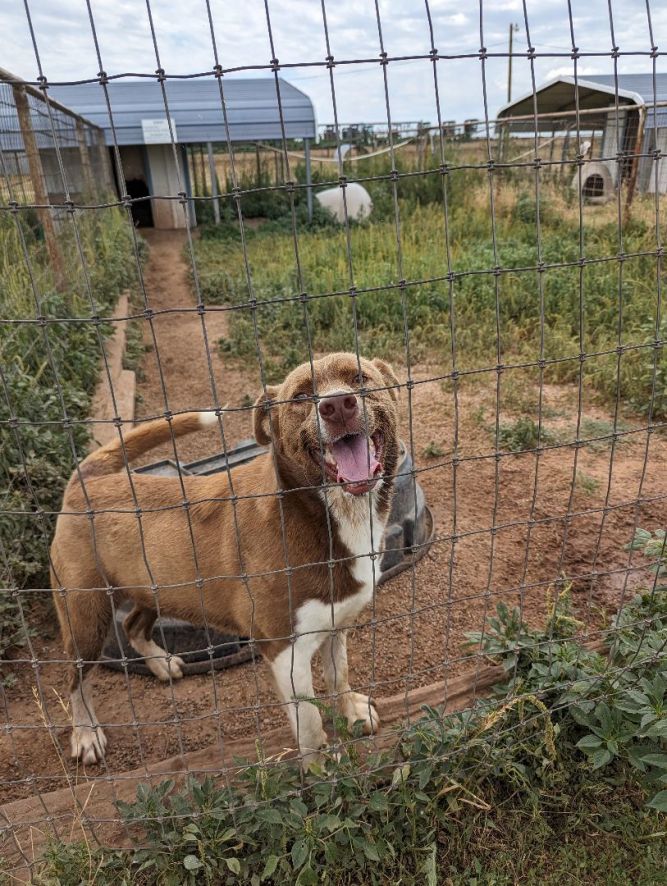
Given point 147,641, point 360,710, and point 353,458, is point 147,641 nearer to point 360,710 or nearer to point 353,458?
point 360,710

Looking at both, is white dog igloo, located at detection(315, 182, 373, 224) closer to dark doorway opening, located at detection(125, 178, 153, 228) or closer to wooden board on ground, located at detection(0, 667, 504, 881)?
dark doorway opening, located at detection(125, 178, 153, 228)

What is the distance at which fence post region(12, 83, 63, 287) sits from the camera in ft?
19.9

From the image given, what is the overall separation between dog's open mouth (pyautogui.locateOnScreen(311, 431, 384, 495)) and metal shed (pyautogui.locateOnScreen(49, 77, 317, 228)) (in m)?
14.2

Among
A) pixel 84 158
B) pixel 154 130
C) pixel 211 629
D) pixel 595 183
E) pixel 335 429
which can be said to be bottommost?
pixel 211 629

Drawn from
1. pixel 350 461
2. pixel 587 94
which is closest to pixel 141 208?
pixel 587 94

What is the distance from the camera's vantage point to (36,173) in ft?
19.9

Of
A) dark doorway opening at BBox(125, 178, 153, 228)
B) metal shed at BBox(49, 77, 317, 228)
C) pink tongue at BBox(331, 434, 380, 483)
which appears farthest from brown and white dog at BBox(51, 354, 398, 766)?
dark doorway opening at BBox(125, 178, 153, 228)

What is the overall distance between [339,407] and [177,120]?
56.3ft

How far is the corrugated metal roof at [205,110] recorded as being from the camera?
53.6ft

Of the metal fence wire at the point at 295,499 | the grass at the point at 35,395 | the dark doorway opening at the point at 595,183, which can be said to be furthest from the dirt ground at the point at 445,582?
the dark doorway opening at the point at 595,183

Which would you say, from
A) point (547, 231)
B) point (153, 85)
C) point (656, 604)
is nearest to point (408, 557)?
point (656, 604)

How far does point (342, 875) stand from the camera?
2.15 meters

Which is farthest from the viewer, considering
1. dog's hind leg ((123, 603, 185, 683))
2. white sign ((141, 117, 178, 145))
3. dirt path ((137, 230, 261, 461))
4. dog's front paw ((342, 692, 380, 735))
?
white sign ((141, 117, 178, 145))

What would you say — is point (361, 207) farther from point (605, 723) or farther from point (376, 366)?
point (605, 723)
